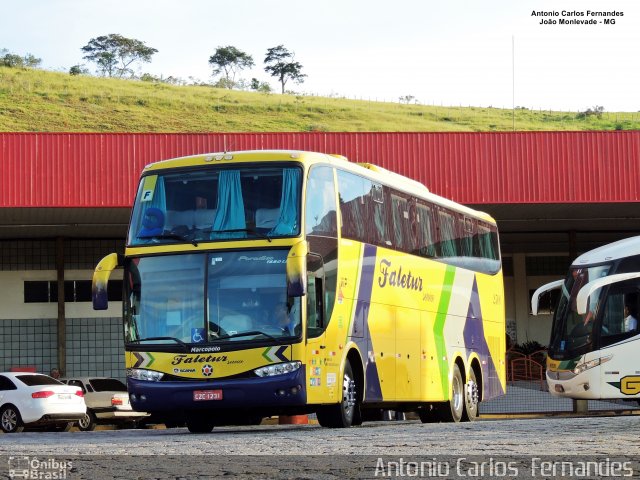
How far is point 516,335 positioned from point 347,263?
2832 cm

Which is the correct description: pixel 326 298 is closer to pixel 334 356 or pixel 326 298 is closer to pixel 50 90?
pixel 334 356

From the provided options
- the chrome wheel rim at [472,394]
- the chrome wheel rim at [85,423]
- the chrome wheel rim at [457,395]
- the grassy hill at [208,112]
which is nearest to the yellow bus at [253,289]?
the chrome wheel rim at [457,395]

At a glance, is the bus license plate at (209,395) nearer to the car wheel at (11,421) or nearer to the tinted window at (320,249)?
the tinted window at (320,249)

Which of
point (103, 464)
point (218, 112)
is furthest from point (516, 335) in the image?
point (218, 112)

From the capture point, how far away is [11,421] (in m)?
25.9

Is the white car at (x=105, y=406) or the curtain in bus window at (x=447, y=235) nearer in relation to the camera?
the curtain in bus window at (x=447, y=235)

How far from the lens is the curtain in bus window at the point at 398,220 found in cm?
2023

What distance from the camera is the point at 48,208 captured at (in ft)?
105

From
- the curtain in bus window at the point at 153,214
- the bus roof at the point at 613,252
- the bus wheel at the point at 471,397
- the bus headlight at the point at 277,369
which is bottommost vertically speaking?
the bus wheel at the point at 471,397

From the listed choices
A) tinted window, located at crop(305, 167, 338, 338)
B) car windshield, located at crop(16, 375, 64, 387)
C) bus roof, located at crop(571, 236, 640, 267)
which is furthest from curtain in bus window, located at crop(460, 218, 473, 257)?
car windshield, located at crop(16, 375, 64, 387)

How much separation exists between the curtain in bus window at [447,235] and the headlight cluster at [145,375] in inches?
271

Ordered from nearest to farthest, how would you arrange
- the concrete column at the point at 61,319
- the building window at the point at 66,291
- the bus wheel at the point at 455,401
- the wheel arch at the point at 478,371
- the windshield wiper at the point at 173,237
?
the windshield wiper at the point at 173,237 → the bus wheel at the point at 455,401 → the wheel arch at the point at 478,371 → the concrete column at the point at 61,319 → the building window at the point at 66,291

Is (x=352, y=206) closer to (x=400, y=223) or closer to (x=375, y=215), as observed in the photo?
(x=375, y=215)

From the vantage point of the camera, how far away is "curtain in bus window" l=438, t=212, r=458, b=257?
74.1 feet
